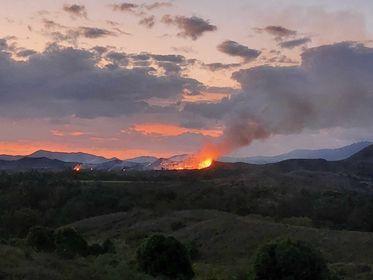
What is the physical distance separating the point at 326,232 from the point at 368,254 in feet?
23.7

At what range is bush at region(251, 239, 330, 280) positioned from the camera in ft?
83.2

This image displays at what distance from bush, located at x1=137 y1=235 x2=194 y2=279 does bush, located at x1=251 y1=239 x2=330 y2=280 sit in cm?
351

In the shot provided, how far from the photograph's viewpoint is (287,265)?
83.2 feet

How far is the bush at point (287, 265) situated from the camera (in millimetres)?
25359

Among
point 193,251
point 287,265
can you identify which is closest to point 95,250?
point 193,251

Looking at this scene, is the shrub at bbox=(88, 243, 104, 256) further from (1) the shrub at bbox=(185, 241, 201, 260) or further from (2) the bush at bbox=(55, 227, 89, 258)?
(1) the shrub at bbox=(185, 241, 201, 260)

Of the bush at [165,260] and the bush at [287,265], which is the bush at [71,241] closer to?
the bush at [165,260]

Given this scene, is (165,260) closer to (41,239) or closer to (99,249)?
(41,239)

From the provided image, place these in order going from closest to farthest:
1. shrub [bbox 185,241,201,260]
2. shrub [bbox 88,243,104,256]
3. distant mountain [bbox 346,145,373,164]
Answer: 1. shrub [bbox 88,243,104,256]
2. shrub [bbox 185,241,201,260]
3. distant mountain [bbox 346,145,373,164]

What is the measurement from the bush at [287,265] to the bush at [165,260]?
3512 millimetres

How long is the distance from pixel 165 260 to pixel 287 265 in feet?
19.2

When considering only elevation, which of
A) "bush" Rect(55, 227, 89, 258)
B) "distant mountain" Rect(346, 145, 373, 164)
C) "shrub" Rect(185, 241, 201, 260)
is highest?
"distant mountain" Rect(346, 145, 373, 164)

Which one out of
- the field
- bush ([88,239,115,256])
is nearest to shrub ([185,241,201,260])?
the field

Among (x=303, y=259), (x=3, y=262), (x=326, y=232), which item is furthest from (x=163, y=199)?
(x=3, y=262)
